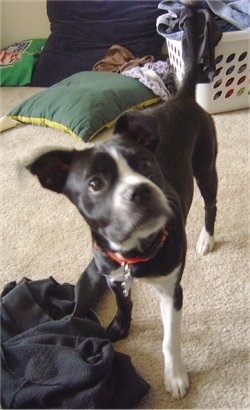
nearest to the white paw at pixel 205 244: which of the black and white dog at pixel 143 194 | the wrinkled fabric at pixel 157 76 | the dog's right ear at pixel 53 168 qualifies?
the black and white dog at pixel 143 194

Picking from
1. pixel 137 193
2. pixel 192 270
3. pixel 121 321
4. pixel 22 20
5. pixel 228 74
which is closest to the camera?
pixel 137 193

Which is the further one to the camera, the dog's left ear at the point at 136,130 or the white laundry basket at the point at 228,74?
the white laundry basket at the point at 228,74

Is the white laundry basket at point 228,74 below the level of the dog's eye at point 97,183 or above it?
below

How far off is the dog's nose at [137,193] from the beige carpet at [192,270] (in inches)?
10.0

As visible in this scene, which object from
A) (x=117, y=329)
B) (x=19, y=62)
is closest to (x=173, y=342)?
(x=117, y=329)

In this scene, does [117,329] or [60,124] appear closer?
[117,329]

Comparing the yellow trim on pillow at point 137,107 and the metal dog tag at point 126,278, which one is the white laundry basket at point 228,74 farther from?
the metal dog tag at point 126,278

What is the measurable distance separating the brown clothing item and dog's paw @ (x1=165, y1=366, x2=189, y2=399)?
1.77 meters

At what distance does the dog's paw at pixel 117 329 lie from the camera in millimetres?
1369

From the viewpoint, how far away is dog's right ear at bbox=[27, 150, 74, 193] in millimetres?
1058

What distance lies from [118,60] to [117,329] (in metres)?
1.73

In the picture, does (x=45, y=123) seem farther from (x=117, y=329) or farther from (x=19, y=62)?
(x=117, y=329)

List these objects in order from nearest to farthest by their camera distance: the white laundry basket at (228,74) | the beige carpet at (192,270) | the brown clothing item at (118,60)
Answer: the beige carpet at (192,270), the white laundry basket at (228,74), the brown clothing item at (118,60)

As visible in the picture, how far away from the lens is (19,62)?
293cm
